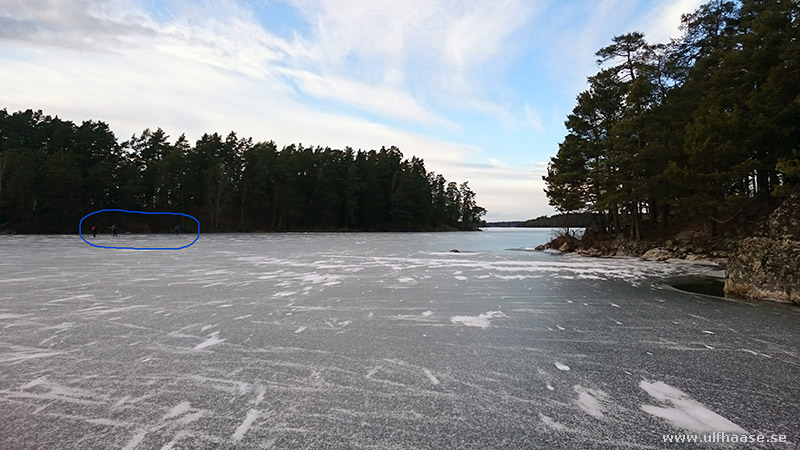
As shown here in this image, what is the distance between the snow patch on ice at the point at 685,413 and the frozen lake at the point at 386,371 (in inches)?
0.6

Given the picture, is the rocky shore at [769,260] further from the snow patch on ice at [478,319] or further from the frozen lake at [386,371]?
the snow patch on ice at [478,319]

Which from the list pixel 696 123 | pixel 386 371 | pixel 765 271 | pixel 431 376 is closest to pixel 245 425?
pixel 386 371

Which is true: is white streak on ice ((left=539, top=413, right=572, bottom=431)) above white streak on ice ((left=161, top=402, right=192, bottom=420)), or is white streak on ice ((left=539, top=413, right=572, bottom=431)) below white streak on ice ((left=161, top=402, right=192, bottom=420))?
below

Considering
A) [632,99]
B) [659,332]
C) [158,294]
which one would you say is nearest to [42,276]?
[158,294]

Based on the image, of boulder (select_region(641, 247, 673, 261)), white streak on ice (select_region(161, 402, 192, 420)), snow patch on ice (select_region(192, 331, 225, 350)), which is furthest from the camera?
boulder (select_region(641, 247, 673, 261))

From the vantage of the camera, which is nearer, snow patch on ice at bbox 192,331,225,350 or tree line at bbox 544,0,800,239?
snow patch on ice at bbox 192,331,225,350

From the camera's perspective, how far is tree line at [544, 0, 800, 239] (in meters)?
14.5

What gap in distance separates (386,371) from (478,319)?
8.43ft

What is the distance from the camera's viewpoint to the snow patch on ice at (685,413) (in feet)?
8.36

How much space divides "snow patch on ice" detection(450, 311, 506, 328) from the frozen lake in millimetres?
46

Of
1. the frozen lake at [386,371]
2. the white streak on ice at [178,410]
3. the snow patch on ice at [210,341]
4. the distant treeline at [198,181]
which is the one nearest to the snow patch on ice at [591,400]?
the frozen lake at [386,371]

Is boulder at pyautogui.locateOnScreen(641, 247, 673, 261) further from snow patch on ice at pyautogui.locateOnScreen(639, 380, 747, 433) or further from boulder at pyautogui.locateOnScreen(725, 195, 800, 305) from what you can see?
snow patch on ice at pyautogui.locateOnScreen(639, 380, 747, 433)

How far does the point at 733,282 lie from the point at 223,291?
10.8 meters

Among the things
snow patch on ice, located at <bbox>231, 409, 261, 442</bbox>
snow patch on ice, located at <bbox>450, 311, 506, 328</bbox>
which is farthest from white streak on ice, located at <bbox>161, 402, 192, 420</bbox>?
snow patch on ice, located at <bbox>450, 311, 506, 328</bbox>
